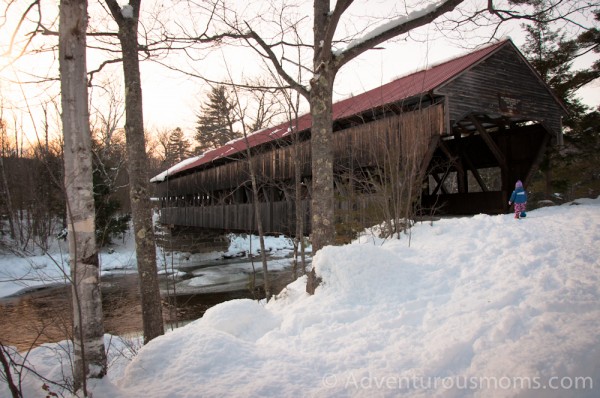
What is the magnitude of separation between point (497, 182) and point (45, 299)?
119ft

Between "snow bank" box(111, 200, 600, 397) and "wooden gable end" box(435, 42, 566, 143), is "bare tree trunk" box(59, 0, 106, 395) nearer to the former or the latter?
"snow bank" box(111, 200, 600, 397)

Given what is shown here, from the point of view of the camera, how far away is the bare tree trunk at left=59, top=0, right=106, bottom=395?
2.79m

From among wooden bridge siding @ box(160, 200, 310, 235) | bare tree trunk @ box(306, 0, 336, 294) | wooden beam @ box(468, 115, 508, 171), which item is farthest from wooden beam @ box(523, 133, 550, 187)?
bare tree trunk @ box(306, 0, 336, 294)

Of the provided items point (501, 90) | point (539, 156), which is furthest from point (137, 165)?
point (539, 156)

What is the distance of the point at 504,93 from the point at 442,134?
3205mm

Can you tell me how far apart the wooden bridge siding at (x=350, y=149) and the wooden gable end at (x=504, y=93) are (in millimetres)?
850

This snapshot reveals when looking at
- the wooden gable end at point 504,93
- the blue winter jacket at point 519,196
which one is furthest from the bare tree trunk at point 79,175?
the wooden gable end at point 504,93

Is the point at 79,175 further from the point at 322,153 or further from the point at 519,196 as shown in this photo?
the point at 519,196

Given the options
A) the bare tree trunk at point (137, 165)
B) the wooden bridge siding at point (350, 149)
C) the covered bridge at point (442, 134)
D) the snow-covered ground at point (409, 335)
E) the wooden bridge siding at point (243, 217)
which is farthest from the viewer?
the wooden bridge siding at point (243, 217)

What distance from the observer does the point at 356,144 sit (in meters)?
11.1

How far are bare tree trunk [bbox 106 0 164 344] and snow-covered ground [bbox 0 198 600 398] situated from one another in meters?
0.87

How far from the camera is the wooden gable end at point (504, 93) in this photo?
32.7 feet

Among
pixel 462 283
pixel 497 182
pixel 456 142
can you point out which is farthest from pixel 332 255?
pixel 497 182

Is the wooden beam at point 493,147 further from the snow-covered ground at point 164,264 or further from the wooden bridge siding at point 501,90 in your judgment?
the snow-covered ground at point 164,264
